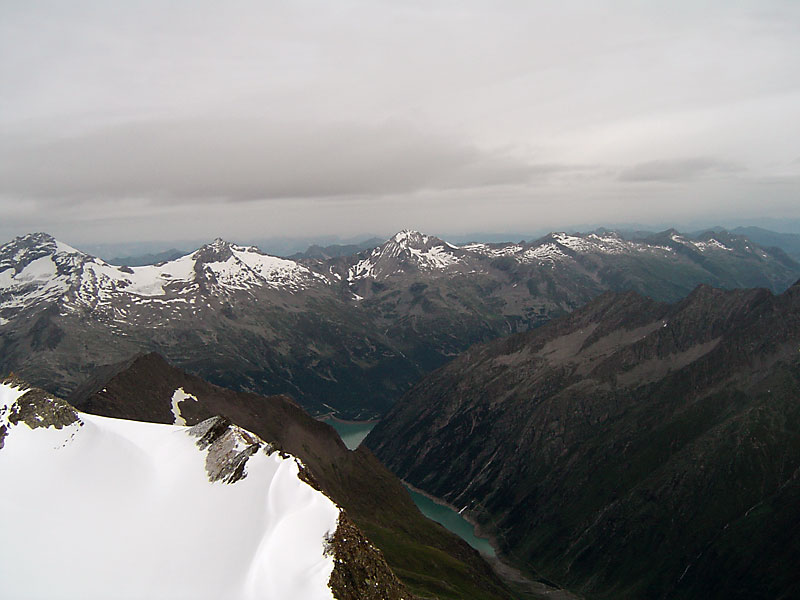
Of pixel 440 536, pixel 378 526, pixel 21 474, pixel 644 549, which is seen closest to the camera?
pixel 21 474

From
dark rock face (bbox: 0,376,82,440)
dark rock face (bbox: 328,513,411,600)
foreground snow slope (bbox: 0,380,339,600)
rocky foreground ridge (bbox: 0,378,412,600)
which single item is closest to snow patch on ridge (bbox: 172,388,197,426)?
foreground snow slope (bbox: 0,380,339,600)

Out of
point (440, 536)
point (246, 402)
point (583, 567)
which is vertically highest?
point (246, 402)

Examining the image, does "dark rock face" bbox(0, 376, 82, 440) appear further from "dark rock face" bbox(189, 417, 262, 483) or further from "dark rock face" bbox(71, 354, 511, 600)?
"dark rock face" bbox(71, 354, 511, 600)

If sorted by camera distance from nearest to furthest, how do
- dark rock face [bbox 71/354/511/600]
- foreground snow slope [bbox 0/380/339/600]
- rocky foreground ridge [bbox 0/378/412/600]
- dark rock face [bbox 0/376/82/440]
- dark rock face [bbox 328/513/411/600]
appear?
foreground snow slope [bbox 0/380/339/600] → rocky foreground ridge [bbox 0/378/412/600] → dark rock face [bbox 328/513/411/600] → dark rock face [bbox 0/376/82/440] → dark rock face [bbox 71/354/511/600]

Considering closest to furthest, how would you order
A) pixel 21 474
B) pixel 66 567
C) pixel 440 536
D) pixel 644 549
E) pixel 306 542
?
pixel 66 567, pixel 306 542, pixel 21 474, pixel 440 536, pixel 644 549

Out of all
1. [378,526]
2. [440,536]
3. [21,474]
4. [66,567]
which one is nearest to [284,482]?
[66,567]

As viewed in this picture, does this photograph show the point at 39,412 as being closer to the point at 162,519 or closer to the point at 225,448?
the point at 225,448

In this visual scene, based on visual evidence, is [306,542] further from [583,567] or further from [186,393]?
[583,567]
